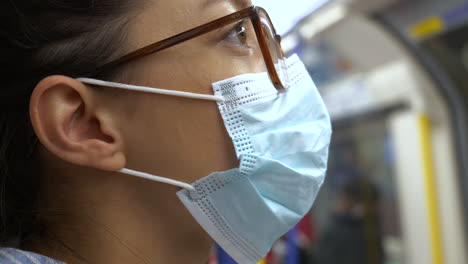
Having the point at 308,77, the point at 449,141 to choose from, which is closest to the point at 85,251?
the point at 308,77

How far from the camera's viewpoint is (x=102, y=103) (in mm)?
878

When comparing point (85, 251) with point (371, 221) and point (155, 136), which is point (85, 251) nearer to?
point (155, 136)

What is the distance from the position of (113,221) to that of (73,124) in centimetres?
22

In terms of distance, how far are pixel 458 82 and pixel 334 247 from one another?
5.93 feet

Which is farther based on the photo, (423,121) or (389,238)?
(389,238)

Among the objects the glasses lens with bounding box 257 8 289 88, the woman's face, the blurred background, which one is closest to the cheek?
the woman's face

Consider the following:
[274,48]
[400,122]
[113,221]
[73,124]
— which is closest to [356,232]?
[400,122]

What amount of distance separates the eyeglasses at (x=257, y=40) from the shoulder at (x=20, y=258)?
1.25 feet

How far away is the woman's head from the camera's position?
0.86 metres

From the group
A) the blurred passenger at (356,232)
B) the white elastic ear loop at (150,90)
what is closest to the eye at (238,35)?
the white elastic ear loop at (150,90)

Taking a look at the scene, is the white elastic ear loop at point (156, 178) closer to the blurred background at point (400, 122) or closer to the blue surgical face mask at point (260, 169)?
the blue surgical face mask at point (260, 169)

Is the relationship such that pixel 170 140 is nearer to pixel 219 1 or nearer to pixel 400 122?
pixel 219 1

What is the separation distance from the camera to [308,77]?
3.50 ft

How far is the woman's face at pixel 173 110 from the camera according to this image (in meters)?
0.88
